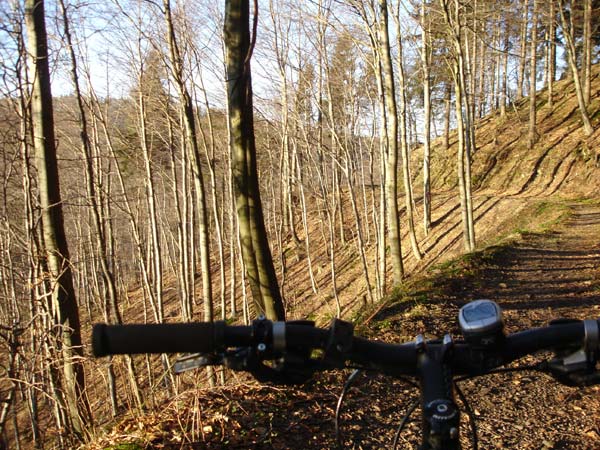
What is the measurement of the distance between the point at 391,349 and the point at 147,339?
74 centimetres

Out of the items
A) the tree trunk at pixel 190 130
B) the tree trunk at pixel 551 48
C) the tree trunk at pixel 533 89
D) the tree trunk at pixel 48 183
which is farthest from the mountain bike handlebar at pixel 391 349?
the tree trunk at pixel 533 89

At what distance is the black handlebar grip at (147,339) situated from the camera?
1.20 meters

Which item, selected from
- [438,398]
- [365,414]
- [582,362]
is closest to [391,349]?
[438,398]

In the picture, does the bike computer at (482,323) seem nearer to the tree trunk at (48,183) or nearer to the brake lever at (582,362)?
the brake lever at (582,362)

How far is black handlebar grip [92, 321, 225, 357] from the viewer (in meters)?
1.20

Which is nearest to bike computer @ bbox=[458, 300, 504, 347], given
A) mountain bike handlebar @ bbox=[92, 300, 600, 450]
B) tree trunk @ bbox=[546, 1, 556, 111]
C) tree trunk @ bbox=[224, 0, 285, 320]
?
mountain bike handlebar @ bbox=[92, 300, 600, 450]

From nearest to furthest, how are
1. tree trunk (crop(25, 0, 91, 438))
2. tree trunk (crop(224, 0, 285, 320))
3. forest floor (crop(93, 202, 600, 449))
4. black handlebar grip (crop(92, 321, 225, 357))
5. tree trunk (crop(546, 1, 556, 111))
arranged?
black handlebar grip (crop(92, 321, 225, 357))
forest floor (crop(93, 202, 600, 449))
tree trunk (crop(224, 0, 285, 320))
tree trunk (crop(25, 0, 91, 438))
tree trunk (crop(546, 1, 556, 111))

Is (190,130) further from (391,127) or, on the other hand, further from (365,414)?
(365,414)

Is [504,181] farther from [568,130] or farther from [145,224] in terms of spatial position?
[145,224]

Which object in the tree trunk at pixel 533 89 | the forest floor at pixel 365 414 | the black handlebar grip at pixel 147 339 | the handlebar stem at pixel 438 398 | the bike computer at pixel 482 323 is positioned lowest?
the forest floor at pixel 365 414

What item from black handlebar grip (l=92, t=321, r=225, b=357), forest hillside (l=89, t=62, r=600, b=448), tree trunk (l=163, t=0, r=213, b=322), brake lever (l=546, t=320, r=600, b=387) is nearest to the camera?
black handlebar grip (l=92, t=321, r=225, b=357)

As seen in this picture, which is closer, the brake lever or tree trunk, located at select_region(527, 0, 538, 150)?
the brake lever

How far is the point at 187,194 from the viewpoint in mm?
17969

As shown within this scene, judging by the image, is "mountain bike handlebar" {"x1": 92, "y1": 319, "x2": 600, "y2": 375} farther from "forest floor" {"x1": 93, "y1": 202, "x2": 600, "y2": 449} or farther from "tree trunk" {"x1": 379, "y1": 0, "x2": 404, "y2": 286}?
"tree trunk" {"x1": 379, "y1": 0, "x2": 404, "y2": 286}
